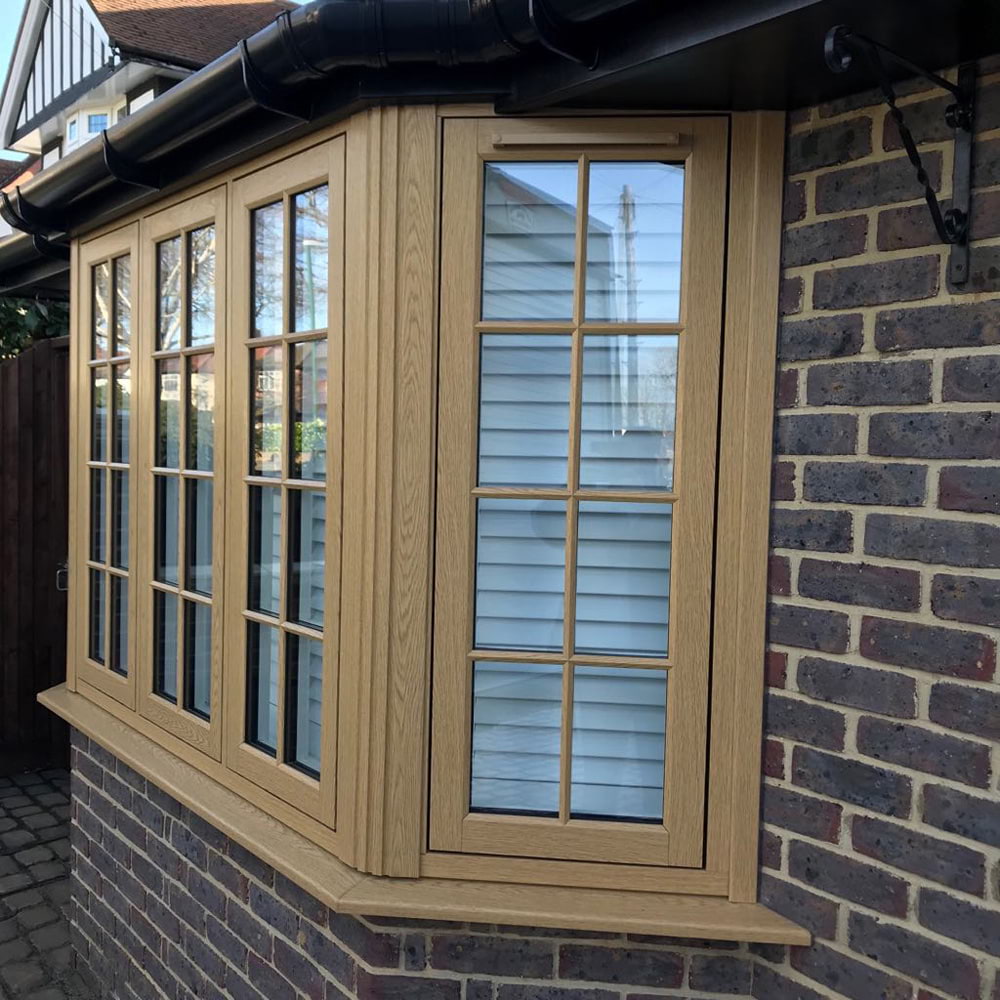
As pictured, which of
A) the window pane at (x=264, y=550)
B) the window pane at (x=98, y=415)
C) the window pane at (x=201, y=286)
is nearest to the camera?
the window pane at (x=264, y=550)

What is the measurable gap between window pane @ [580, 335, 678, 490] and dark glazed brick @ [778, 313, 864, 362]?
26cm

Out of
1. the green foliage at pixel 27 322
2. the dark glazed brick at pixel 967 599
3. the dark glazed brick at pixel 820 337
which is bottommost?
the dark glazed brick at pixel 967 599

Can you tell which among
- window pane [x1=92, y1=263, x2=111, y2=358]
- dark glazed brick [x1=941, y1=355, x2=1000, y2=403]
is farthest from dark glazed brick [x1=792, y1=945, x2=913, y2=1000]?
window pane [x1=92, y1=263, x2=111, y2=358]

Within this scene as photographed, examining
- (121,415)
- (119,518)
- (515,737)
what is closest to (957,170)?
(515,737)

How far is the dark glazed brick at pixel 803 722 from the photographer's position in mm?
1954

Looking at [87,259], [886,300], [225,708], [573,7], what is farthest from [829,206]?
[87,259]

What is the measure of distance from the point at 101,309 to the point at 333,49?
6.69ft

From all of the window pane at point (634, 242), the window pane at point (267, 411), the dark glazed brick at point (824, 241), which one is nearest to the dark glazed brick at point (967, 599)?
the dark glazed brick at point (824, 241)

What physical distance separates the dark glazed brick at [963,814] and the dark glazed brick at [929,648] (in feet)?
0.79

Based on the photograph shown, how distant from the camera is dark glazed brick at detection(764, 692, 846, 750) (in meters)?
1.95

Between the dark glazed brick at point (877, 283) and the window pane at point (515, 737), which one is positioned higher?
the dark glazed brick at point (877, 283)

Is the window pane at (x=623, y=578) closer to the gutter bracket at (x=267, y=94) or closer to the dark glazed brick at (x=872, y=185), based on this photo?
the dark glazed brick at (x=872, y=185)

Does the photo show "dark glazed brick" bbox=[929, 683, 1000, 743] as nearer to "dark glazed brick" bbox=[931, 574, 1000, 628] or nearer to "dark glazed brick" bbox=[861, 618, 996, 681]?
"dark glazed brick" bbox=[861, 618, 996, 681]

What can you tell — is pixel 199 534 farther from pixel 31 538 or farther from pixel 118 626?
pixel 31 538
